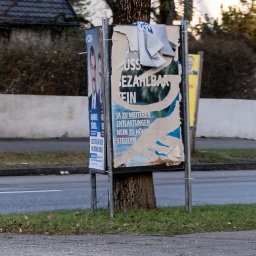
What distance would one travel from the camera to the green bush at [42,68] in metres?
22.9

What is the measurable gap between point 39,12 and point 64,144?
8.09 metres

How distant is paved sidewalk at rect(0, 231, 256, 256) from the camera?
25.5ft

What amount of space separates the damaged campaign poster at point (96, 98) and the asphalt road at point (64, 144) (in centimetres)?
1041

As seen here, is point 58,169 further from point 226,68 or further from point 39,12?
point 39,12

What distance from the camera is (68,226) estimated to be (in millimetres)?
8945

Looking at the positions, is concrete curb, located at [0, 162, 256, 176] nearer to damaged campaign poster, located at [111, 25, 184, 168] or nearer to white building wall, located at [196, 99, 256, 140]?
white building wall, located at [196, 99, 256, 140]

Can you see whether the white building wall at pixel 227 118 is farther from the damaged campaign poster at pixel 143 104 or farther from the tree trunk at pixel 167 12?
the damaged campaign poster at pixel 143 104

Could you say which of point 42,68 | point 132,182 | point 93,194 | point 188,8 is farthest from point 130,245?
point 188,8

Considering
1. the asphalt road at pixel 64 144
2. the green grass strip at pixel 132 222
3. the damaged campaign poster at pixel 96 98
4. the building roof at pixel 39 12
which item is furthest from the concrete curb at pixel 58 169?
the building roof at pixel 39 12

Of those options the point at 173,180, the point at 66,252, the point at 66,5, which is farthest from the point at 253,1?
the point at 66,252

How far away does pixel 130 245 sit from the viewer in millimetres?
8125

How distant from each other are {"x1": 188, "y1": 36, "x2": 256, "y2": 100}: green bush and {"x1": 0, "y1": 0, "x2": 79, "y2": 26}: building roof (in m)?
4.83

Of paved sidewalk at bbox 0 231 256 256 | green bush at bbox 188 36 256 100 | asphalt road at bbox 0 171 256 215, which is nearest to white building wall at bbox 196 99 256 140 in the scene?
green bush at bbox 188 36 256 100

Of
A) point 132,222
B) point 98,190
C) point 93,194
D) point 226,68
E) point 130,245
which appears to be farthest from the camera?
point 226,68
